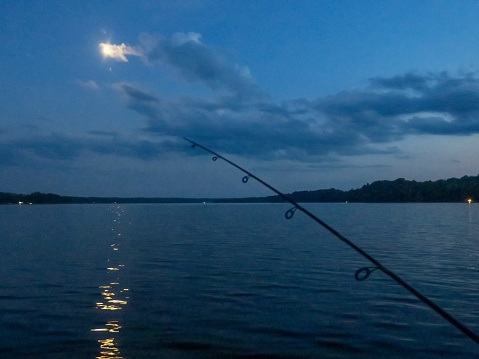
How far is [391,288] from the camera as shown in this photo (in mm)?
18391

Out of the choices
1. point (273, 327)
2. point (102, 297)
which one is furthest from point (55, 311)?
point (273, 327)

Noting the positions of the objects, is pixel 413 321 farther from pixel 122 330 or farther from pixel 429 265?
pixel 429 265

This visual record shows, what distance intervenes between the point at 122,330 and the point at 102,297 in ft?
15.0

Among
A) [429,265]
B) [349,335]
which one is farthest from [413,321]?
[429,265]

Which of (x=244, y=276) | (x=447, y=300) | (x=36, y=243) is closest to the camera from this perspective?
(x=447, y=300)

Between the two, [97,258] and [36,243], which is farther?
[36,243]

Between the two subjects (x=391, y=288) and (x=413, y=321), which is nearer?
(x=413, y=321)

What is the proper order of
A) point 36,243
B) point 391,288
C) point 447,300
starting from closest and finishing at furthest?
point 447,300, point 391,288, point 36,243

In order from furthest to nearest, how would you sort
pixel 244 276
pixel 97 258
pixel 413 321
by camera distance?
1. pixel 97 258
2. pixel 244 276
3. pixel 413 321

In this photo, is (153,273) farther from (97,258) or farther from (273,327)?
(273,327)

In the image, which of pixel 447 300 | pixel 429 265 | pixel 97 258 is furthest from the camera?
pixel 97 258

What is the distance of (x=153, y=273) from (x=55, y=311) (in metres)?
7.65

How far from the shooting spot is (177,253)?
2992 cm

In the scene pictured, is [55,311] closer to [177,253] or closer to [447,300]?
[447,300]
